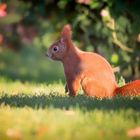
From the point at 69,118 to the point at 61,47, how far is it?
7.71 feet

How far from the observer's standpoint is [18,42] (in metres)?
20.2

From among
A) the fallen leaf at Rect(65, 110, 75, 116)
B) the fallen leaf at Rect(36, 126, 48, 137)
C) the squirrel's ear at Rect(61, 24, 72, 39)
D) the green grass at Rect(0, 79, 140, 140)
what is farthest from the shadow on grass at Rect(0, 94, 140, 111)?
the fallen leaf at Rect(36, 126, 48, 137)

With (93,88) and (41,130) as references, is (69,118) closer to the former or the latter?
(41,130)

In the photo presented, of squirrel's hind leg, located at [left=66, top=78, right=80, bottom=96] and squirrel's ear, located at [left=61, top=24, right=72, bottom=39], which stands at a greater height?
squirrel's ear, located at [left=61, top=24, right=72, bottom=39]

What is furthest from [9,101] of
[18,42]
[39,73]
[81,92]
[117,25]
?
[18,42]

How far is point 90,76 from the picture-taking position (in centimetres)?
948

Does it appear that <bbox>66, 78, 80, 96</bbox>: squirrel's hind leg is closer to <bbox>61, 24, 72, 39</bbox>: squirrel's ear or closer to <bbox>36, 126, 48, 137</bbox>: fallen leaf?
<bbox>61, 24, 72, 39</bbox>: squirrel's ear

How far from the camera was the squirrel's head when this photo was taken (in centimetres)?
977

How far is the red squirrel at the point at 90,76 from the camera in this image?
31.0ft

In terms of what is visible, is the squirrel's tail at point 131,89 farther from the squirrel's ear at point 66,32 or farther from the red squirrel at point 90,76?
the squirrel's ear at point 66,32

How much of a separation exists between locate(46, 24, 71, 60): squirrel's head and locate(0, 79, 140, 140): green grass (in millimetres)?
808

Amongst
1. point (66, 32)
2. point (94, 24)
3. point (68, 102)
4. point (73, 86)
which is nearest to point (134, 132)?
point (68, 102)

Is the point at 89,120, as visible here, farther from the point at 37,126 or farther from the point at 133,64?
the point at 133,64

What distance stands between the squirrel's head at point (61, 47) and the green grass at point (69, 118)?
81cm
